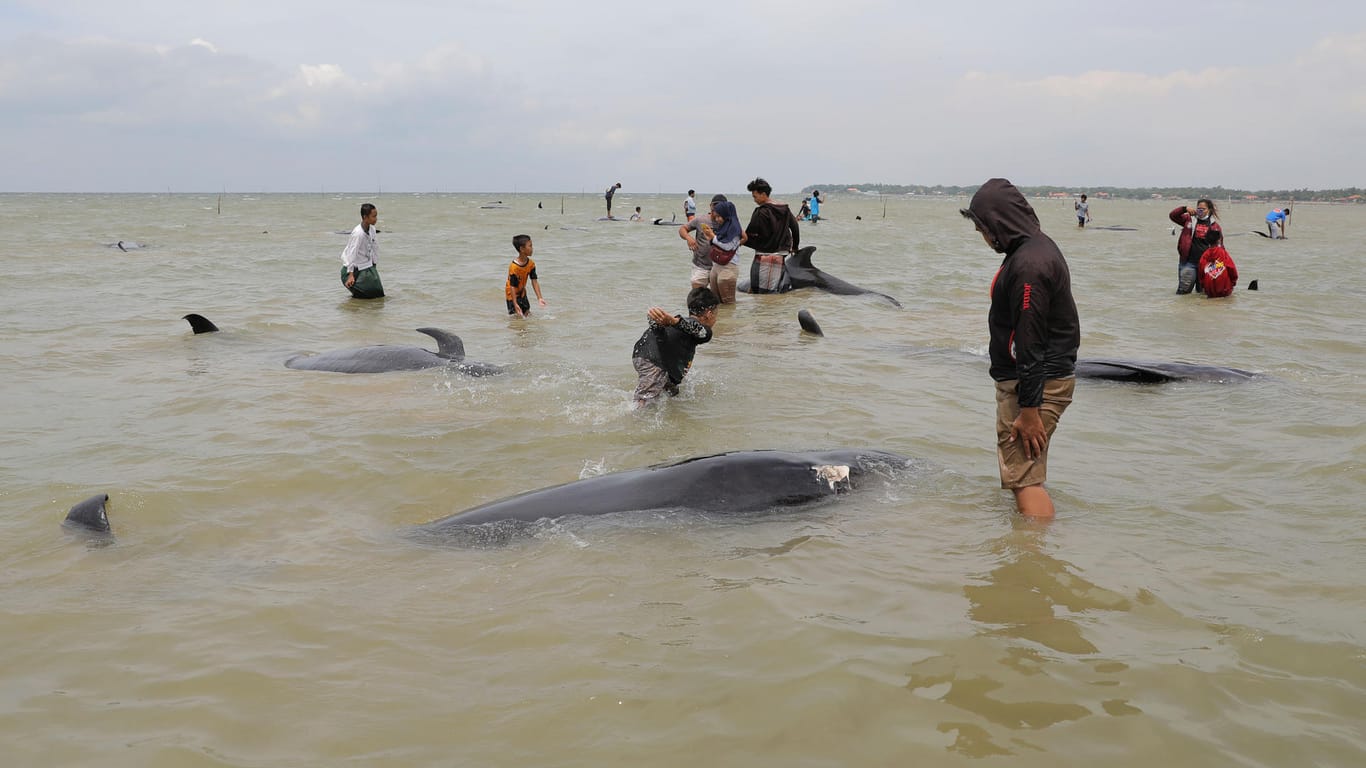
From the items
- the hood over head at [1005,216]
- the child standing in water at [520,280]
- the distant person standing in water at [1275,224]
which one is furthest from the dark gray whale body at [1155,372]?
the distant person standing in water at [1275,224]

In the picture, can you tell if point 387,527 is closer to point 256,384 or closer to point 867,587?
point 867,587

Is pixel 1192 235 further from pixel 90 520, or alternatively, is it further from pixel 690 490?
pixel 90 520

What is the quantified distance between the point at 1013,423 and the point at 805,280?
1190 centimetres

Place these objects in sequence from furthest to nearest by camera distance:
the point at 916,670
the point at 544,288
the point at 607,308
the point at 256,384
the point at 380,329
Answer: the point at 544,288 → the point at 607,308 → the point at 380,329 → the point at 256,384 → the point at 916,670

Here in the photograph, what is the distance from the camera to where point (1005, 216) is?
4.60 m

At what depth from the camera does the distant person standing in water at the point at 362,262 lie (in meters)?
13.7

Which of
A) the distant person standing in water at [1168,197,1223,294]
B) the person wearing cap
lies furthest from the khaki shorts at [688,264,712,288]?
the distant person standing in water at [1168,197,1223,294]

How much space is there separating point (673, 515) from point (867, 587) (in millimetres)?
1209

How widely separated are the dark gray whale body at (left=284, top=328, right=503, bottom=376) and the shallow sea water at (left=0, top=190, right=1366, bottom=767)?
295 mm

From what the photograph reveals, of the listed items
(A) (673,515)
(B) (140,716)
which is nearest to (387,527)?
(A) (673,515)

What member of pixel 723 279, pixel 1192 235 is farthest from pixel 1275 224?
pixel 723 279

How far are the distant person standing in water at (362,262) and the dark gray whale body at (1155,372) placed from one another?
31.9ft

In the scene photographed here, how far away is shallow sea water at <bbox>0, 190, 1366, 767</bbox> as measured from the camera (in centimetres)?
296

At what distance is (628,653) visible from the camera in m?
3.47
